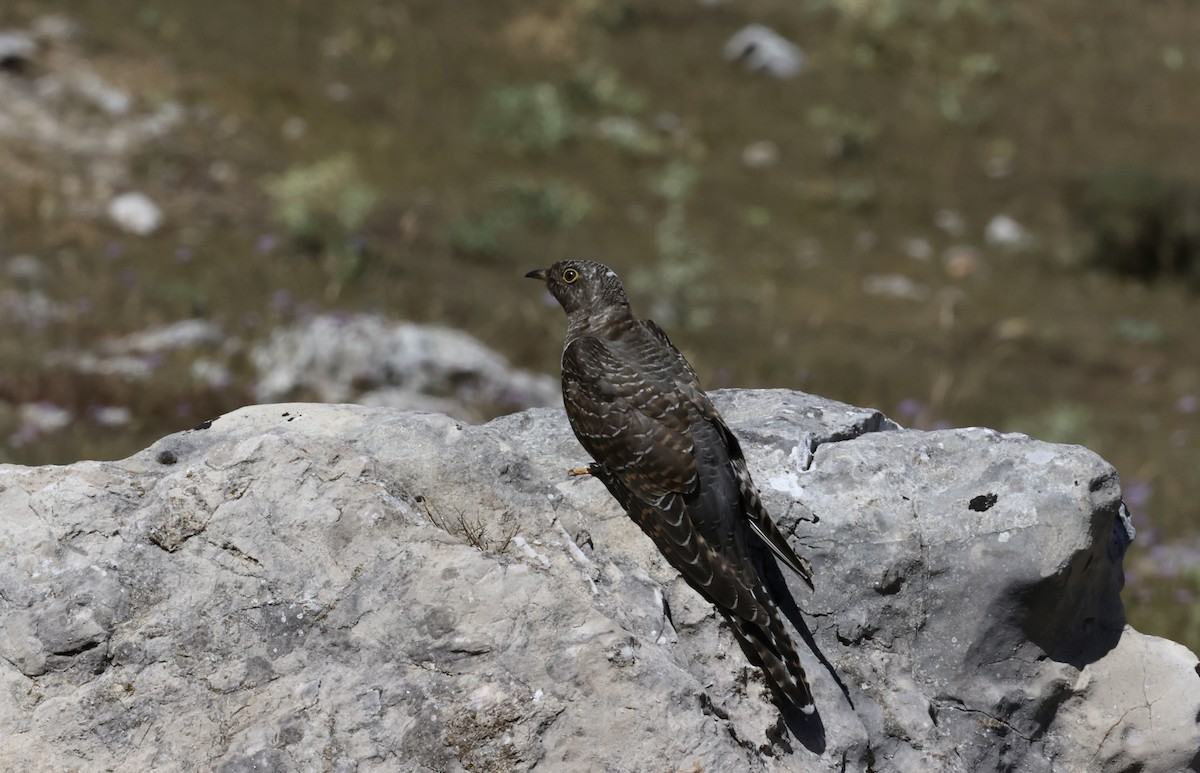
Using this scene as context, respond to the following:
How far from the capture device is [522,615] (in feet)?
13.3

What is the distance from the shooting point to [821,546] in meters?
4.81

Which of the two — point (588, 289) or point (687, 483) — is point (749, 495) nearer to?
point (687, 483)

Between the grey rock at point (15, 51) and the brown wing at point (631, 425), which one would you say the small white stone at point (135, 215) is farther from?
the brown wing at point (631, 425)

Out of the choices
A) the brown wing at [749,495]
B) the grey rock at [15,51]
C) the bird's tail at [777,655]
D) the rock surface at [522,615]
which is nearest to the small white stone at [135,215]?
the grey rock at [15,51]

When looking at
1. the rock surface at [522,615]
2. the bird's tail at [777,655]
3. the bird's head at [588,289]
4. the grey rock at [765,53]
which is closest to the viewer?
the rock surface at [522,615]

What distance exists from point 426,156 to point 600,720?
64.0 feet

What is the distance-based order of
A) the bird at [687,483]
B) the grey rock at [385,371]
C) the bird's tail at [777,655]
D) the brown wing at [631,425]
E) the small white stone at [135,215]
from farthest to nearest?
the small white stone at [135,215] < the grey rock at [385,371] < the brown wing at [631,425] < the bird at [687,483] < the bird's tail at [777,655]

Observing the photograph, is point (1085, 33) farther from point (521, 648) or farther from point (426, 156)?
point (521, 648)

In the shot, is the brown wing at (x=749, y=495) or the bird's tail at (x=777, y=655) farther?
the brown wing at (x=749, y=495)

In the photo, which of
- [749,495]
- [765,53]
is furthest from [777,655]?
[765,53]

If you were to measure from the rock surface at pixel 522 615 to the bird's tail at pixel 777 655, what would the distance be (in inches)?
3.7

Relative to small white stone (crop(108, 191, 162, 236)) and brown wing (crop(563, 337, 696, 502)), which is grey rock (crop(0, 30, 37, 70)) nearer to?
small white stone (crop(108, 191, 162, 236))

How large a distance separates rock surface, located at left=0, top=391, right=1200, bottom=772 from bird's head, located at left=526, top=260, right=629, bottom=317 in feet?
2.97

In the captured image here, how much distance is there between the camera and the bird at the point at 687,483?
4.33 metres
